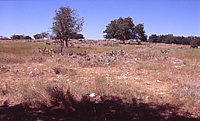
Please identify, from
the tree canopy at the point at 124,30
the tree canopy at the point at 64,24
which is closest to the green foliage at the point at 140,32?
the tree canopy at the point at 124,30

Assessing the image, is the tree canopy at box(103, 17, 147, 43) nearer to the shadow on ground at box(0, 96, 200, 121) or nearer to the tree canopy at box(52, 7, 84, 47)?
the tree canopy at box(52, 7, 84, 47)

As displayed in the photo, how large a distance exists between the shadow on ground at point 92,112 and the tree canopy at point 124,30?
41.1m

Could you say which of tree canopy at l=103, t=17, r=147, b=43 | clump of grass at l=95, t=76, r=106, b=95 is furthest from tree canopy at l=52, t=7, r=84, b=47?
tree canopy at l=103, t=17, r=147, b=43

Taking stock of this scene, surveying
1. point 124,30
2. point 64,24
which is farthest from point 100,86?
point 124,30

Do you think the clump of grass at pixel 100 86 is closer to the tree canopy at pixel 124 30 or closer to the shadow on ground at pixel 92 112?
the shadow on ground at pixel 92 112

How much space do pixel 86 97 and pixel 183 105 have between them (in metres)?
2.49

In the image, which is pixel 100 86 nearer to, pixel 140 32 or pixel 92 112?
pixel 92 112

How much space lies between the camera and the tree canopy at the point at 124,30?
44.5m

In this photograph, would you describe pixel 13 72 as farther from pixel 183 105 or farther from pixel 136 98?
pixel 183 105

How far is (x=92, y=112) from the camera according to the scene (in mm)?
3678

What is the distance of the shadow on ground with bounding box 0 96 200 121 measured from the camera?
3.42 m

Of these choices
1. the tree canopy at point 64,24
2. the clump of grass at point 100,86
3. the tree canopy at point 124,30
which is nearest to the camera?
the clump of grass at point 100,86

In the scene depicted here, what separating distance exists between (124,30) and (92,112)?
4238 centimetres

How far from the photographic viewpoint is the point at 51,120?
3352 millimetres
